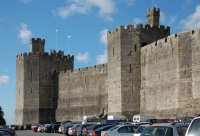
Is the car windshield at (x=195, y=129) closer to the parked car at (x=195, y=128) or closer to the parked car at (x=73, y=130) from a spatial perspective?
the parked car at (x=195, y=128)

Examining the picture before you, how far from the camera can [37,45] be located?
6706cm

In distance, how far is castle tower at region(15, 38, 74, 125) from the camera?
206 feet

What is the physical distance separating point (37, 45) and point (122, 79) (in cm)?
2506

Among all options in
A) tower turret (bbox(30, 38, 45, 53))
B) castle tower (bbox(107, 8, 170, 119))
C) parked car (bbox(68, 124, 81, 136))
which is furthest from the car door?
tower turret (bbox(30, 38, 45, 53))

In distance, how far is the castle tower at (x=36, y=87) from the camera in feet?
206

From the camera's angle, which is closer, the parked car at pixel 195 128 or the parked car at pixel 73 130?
the parked car at pixel 195 128

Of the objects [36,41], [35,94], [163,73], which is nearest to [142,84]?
[163,73]

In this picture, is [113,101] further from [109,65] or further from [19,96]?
[19,96]

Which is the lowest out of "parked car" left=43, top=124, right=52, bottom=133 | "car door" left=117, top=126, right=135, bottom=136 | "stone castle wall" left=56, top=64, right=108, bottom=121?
"parked car" left=43, top=124, right=52, bottom=133

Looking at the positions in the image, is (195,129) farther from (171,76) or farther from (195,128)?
(171,76)

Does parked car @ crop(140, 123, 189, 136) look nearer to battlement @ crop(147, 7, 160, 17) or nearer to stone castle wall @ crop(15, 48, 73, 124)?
battlement @ crop(147, 7, 160, 17)

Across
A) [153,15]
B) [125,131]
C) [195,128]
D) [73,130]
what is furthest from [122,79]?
[195,128]

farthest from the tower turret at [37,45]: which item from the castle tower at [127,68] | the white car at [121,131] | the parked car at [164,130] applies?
the parked car at [164,130]

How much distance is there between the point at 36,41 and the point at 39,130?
1962cm
